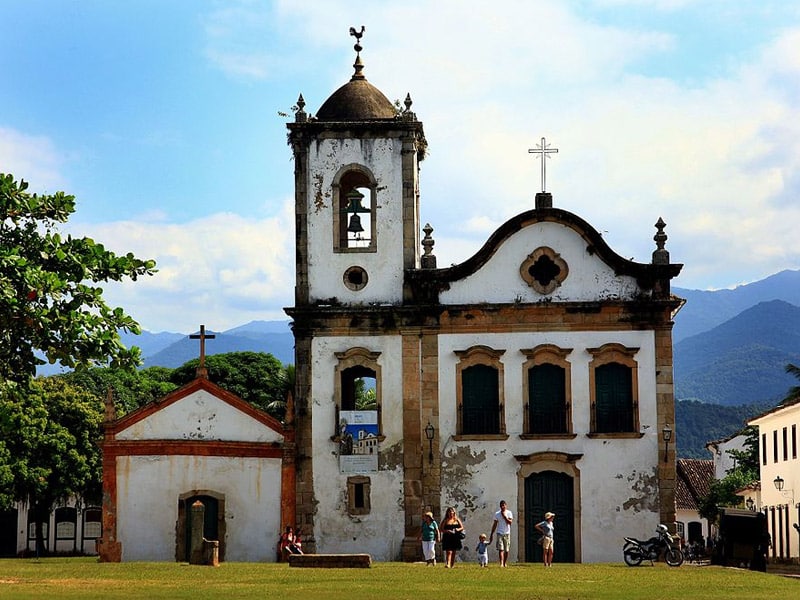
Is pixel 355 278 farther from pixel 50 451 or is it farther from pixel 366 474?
pixel 50 451

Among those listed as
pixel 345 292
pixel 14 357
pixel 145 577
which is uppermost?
pixel 345 292

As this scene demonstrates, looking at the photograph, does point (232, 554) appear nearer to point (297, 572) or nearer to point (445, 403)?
point (445, 403)

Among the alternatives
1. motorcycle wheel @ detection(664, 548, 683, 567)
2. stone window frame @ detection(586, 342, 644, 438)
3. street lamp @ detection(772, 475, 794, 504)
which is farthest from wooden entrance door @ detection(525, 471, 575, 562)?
street lamp @ detection(772, 475, 794, 504)

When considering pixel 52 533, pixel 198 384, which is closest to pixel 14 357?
pixel 198 384

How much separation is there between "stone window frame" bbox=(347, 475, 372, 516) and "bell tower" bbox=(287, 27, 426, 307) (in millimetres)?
4678

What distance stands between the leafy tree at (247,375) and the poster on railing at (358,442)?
3357 centimetres

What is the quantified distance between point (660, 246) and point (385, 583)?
657 inches

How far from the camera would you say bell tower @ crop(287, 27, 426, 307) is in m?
38.9

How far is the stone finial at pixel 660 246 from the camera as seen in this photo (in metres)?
38.1

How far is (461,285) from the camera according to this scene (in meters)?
38.4

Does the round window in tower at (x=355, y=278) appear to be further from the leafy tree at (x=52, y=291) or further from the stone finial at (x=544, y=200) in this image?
the leafy tree at (x=52, y=291)

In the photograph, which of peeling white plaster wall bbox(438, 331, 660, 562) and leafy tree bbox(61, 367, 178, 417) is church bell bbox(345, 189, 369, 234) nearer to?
peeling white plaster wall bbox(438, 331, 660, 562)

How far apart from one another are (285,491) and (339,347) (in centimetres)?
394

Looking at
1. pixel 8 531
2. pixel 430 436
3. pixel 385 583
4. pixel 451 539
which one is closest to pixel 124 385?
pixel 8 531
